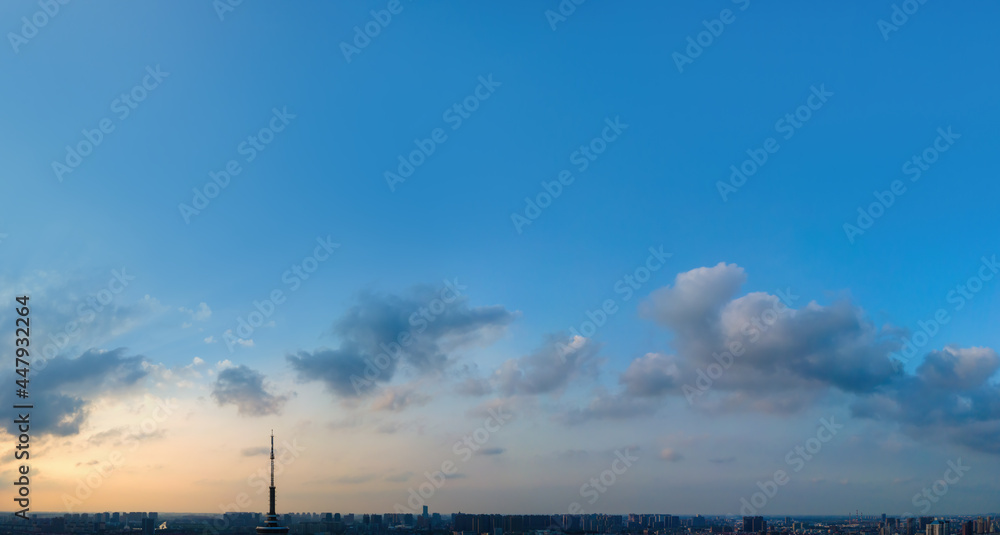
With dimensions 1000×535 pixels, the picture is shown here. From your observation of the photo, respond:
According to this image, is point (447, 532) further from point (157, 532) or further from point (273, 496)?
point (273, 496)

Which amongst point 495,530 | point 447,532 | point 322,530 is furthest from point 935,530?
point 322,530

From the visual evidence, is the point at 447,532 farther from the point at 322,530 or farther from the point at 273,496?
the point at 273,496

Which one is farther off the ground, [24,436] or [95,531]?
[24,436]

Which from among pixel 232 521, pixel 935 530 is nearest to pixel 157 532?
pixel 232 521

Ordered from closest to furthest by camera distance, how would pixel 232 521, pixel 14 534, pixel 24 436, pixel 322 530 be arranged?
1. pixel 24 436
2. pixel 14 534
3. pixel 232 521
4. pixel 322 530

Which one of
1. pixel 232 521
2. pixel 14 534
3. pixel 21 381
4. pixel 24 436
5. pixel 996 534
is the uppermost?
pixel 21 381

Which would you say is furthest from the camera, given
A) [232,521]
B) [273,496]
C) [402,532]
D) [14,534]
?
[402,532]

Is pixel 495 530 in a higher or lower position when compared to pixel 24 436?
lower

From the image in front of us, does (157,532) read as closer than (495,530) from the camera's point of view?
Yes

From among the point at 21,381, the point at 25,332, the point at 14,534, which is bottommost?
the point at 14,534
